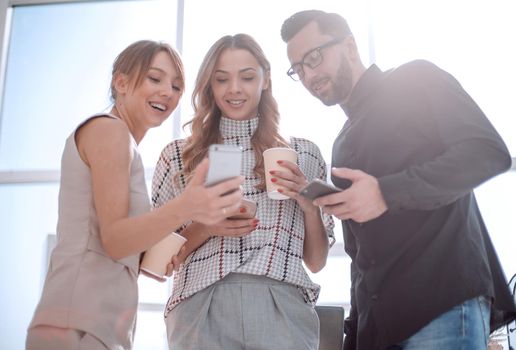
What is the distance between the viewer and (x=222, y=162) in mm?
913

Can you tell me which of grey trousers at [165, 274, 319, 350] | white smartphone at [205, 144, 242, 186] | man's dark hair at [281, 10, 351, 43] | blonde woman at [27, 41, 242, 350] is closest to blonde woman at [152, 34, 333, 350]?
grey trousers at [165, 274, 319, 350]

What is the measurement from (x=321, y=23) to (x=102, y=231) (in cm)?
97

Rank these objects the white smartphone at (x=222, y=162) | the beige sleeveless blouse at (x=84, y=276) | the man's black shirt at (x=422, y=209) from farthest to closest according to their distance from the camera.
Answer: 1. the man's black shirt at (x=422, y=209)
2. the beige sleeveless blouse at (x=84, y=276)
3. the white smartphone at (x=222, y=162)

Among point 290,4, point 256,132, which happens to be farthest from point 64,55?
point 256,132

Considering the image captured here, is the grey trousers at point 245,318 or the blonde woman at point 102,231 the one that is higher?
the blonde woman at point 102,231

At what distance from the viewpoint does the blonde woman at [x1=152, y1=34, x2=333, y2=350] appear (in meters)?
1.29

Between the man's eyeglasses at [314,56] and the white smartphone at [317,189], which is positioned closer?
the white smartphone at [317,189]

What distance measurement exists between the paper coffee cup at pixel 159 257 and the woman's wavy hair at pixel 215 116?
325 mm

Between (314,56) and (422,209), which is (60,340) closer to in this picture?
(422,209)

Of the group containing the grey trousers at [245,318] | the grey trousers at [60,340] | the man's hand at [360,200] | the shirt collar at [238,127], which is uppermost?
the shirt collar at [238,127]

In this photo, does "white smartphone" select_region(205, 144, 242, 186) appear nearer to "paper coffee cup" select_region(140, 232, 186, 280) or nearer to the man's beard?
"paper coffee cup" select_region(140, 232, 186, 280)

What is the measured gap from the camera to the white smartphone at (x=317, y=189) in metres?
1.11

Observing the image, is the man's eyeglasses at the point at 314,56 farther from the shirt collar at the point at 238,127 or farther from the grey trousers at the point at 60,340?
the grey trousers at the point at 60,340

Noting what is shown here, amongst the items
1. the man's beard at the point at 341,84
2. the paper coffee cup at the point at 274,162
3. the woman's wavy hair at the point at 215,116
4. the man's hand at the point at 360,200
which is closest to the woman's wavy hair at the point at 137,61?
the woman's wavy hair at the point at 215,116
